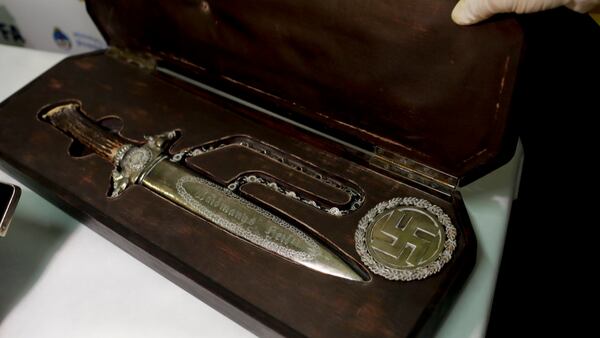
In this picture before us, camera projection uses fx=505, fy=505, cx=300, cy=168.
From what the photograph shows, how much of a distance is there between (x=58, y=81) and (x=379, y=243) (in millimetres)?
861

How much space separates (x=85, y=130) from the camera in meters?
1.06

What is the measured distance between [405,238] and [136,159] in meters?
0.54

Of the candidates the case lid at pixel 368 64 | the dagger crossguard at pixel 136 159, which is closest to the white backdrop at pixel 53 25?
the case lid at pixel 368 64

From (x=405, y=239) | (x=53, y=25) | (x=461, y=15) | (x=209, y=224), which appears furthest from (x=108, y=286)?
(x=53, y=25)

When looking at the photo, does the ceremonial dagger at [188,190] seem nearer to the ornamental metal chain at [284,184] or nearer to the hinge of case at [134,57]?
the ornamental metal chain at [284,184]

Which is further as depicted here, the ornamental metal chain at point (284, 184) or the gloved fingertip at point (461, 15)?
the ornamental metal chain at point (284, 184)

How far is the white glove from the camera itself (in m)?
0.64

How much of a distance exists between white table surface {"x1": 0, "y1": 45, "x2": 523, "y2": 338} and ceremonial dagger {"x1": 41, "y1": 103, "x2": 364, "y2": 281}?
0.50ft

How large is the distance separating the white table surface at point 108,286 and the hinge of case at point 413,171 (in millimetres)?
98

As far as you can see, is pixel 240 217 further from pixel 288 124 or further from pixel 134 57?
pixel 134 57

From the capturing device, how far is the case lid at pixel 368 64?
2.47 ft

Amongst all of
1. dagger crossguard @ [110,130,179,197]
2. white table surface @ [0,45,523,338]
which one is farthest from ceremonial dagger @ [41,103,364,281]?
white table surface @ [0,45,523,338]

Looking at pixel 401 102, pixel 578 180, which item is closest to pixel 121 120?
pixel 401 102

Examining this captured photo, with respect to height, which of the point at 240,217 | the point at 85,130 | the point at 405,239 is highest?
the point at 405,239
